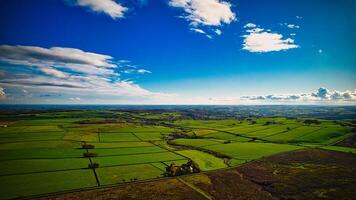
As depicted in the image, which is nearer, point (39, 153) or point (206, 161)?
point (206, 161)

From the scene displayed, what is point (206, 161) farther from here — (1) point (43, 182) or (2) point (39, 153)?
(2) point (39, 153)

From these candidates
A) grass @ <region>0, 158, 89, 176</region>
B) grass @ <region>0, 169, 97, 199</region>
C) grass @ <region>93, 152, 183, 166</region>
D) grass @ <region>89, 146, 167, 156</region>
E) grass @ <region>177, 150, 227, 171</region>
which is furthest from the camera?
grass @ <region>89, 146, 167, 156</region>

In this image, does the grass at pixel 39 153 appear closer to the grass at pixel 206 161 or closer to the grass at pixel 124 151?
the grass at pixel 124 151

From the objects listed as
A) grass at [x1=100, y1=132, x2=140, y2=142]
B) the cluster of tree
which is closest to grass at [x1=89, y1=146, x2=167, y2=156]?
grass at [x1=100, y1=132, x2=140, y2=142]

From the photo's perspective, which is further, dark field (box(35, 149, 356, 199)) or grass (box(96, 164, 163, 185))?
grass (box(96, 164, 163, 185))

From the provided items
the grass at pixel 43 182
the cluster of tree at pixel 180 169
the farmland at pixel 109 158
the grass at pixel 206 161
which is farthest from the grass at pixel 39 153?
the grass at pixel 206 161

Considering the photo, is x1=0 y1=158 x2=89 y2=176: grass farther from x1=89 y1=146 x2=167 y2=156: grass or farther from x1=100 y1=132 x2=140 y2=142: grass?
x1=100 y1=132 x2=140 y2=142: grass

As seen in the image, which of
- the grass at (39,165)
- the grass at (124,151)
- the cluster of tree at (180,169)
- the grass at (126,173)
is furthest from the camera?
the grass at (124,151)

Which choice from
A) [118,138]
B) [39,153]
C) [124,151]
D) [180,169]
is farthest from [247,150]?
[39,153]
